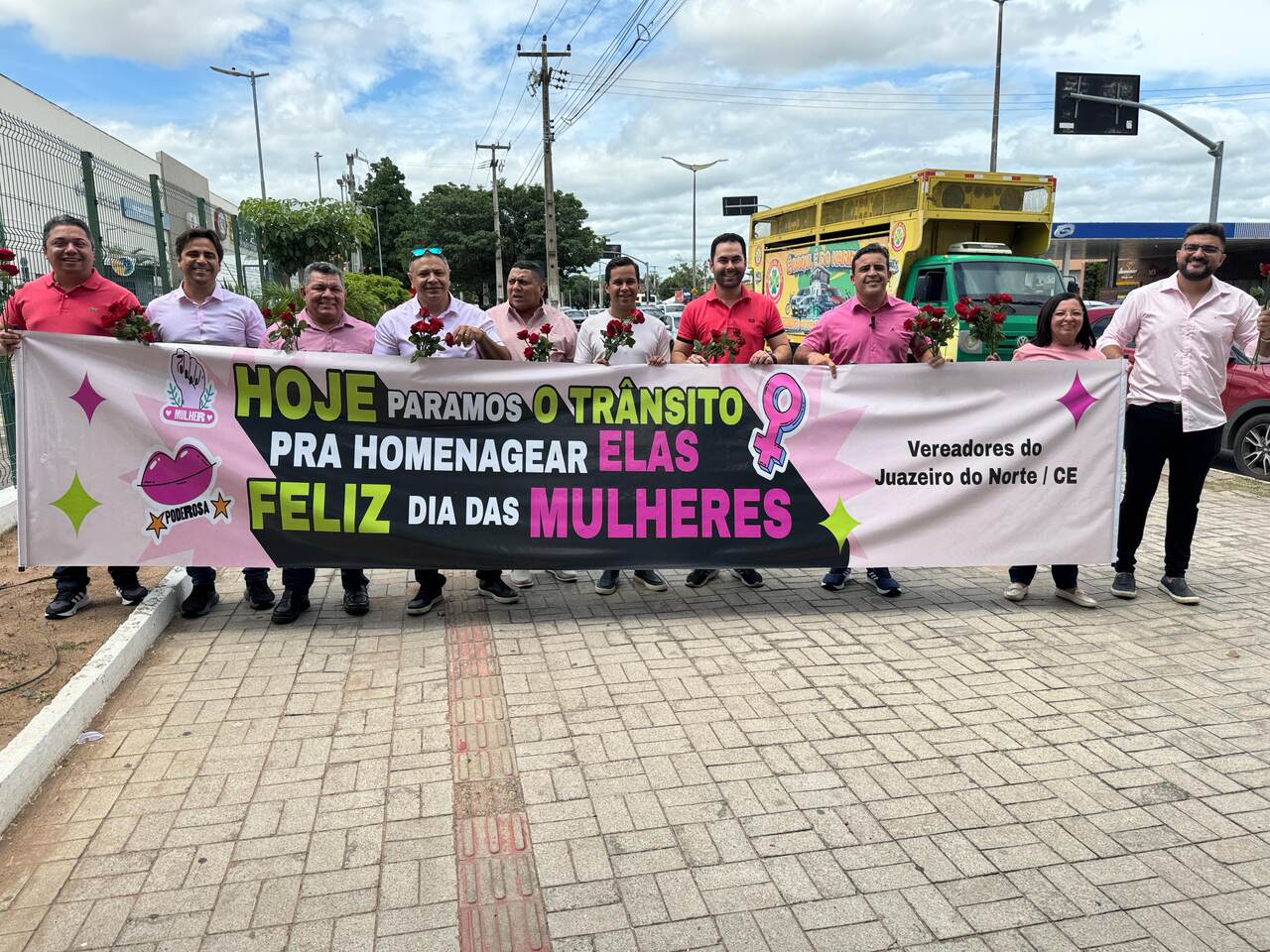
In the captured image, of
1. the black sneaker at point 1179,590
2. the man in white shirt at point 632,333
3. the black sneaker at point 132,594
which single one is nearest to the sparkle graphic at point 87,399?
the black sneaker at point 132,594

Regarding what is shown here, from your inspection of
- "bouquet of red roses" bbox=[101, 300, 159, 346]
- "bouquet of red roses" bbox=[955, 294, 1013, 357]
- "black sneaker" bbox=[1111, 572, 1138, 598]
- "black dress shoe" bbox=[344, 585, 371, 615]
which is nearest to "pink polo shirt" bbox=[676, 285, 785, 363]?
"bouquet of red roses" bbox=[955, 294, 1013, 357]

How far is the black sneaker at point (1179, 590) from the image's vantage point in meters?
5.32

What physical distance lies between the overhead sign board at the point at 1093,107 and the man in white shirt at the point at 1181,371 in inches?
648

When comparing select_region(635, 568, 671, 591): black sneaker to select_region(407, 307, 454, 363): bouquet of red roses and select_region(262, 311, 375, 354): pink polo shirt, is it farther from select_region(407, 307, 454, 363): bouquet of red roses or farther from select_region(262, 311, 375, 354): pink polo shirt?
select_region(262, 311, 375, 354): pink polo shirt

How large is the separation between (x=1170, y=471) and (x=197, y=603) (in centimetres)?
569

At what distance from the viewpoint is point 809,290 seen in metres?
16.7

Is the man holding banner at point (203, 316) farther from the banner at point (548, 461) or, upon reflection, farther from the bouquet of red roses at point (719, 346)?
the bouquet of red roses at point (719, 346)

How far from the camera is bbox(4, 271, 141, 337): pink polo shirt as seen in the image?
4.73m

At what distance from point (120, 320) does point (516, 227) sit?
6690cm

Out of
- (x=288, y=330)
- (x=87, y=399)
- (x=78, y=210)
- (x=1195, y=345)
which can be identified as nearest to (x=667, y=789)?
(x=288, y=330)

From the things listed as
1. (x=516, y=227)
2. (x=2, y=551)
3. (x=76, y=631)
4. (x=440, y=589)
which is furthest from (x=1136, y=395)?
(x=516, y=227)

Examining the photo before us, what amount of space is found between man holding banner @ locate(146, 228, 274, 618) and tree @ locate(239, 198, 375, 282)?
15.9 meters

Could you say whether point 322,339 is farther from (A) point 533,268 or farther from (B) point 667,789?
(B) point 667,789

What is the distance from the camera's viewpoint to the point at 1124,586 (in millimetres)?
5434
